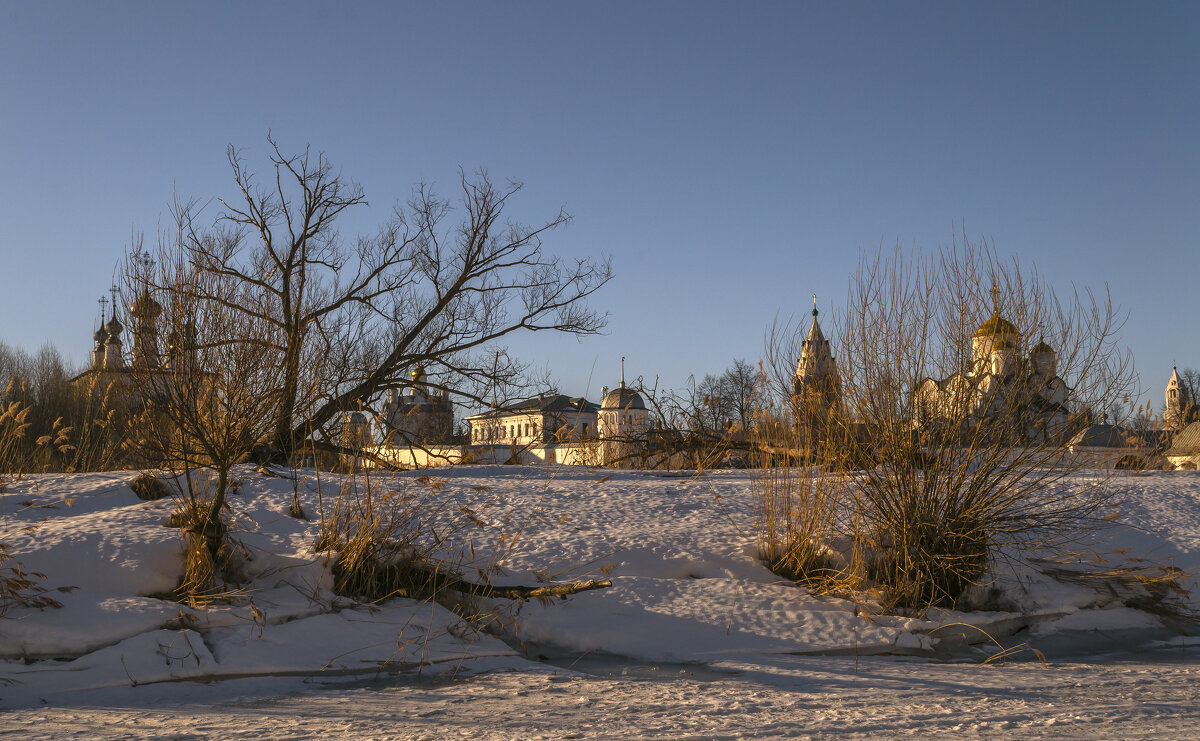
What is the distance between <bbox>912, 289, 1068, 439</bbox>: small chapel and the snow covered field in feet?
3.60

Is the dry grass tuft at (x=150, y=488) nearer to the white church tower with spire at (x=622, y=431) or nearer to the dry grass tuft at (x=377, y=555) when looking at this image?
the dry grass tuft at (x=377, y=555)

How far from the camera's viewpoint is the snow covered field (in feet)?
11.3

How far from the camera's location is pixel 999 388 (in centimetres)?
556

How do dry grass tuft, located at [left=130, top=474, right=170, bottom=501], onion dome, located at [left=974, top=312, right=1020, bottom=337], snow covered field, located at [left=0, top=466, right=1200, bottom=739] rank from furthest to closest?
dry grass tuft, located at [left=130, top=474, right=170, bottom=501] < onion dome, located at [left=974, top=312, right=1020, bottom=337] < snow covered field, located at [left=0, top=466, right=1200, bottom=739]

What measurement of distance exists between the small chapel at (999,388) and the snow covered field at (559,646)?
110cm

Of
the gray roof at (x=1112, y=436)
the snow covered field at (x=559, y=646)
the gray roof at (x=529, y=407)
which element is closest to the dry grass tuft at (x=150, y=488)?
the snow covered field at (x=559, y=646)

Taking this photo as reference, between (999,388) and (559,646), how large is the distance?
3.06 metres

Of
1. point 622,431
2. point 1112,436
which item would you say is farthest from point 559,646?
point 1112,436

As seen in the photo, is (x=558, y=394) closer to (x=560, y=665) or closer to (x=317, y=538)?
(x=317, y=538)

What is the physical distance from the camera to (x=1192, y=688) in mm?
4012

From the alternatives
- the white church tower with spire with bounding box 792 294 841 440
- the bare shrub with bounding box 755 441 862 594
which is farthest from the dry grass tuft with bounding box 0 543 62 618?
the white church tower with spire with bounding box 792 294 841 440

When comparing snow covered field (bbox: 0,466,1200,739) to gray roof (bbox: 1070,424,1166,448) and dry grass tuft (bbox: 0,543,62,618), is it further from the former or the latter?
gray roof (bbox: 1070,424,1166,448)

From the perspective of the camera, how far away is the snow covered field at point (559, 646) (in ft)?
11.3

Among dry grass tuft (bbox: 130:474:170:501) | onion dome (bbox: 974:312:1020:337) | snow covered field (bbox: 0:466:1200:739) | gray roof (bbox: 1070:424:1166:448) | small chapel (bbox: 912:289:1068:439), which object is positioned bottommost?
snow covered field (bbox: 0:466:1200:739)
